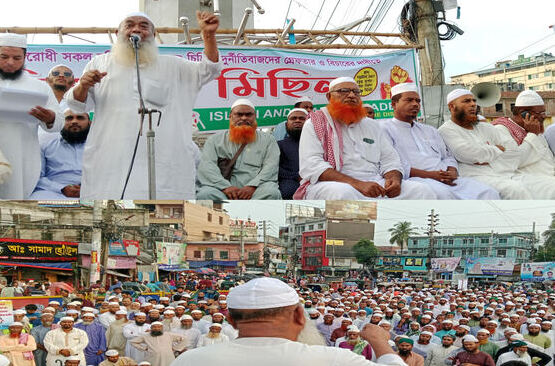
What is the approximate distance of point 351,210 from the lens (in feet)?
14.8

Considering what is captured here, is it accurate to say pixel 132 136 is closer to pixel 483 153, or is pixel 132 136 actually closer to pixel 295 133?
pixel 295 133

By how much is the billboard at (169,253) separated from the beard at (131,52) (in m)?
1.52

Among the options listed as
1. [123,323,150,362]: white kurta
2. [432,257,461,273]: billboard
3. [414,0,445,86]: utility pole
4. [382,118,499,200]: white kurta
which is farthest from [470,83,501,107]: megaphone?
[414,0,445,86]: utility pole

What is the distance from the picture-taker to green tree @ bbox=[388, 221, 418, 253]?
4.52 m

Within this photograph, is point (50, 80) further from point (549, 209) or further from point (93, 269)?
point (549, 209)

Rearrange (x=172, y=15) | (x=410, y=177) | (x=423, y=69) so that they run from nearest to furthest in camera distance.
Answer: (x=410, y=177)
(x=172, y=15)
(x=423, y=69)

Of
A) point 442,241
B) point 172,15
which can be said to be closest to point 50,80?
point 442,241

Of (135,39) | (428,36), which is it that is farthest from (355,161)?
(428,36)

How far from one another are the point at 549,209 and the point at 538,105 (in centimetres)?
142

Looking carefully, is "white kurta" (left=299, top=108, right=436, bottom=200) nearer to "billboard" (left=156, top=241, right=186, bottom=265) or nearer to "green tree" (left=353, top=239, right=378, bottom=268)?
"green tree" (left=353, top=239, right=378, bottom=268)

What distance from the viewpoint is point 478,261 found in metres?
4.79

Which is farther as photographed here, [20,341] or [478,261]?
[478,261]

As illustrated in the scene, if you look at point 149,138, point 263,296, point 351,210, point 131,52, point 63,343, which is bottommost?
point 63,343

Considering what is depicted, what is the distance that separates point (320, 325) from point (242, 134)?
1.84 metres
